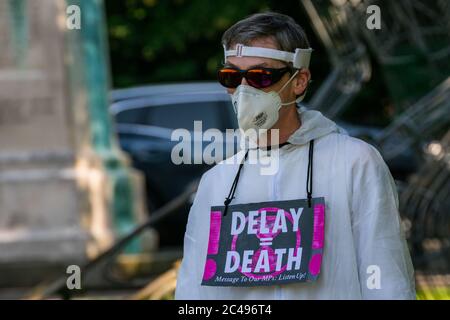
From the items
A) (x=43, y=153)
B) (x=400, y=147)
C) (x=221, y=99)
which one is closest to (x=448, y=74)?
(x=400, y=147)

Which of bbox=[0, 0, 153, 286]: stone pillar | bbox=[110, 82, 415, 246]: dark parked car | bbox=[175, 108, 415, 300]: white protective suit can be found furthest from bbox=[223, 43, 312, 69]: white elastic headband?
bbox=[110, 82, 415, 246]: dark parked car

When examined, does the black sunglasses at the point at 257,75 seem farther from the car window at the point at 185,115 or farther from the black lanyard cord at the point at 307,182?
the car window at the point at 185,115

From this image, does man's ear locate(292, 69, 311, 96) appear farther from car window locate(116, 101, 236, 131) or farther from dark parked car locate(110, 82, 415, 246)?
car window locate(116, 101, 236, 131)

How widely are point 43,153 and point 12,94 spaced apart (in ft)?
1.92

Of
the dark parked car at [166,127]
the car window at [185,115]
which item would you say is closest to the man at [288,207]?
the dark parked car at [166,127]

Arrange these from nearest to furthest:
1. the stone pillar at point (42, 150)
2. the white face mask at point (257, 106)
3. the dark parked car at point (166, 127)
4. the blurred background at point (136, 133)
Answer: the white face mask at point (257, 106) < the blurred background at point (136, 133) < the stone pillar at point (42, 150) < the dark parked car at point (166, 127)

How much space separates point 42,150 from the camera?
11320mm

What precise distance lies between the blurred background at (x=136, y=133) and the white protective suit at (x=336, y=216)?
2.19 m

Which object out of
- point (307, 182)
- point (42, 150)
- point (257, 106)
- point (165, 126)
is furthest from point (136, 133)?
point (307, 182)

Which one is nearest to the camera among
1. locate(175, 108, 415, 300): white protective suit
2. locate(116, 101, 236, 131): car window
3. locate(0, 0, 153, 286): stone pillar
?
locate(175, 108, 415, 300): white protective suit

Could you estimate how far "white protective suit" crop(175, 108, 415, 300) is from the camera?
10.4 ft

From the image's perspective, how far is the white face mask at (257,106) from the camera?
11.1ft

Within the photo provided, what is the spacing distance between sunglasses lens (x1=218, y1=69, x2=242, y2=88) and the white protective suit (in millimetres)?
Answer: 208
